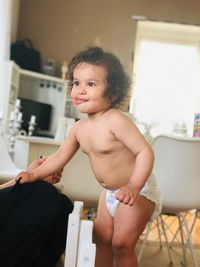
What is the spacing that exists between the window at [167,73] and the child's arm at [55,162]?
3568 millimetres

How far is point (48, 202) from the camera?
2.16 ft

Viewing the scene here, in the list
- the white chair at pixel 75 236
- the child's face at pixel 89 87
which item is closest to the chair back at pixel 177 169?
the child's face at pixel 89 87

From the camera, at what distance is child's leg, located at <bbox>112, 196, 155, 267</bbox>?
3.10 ft

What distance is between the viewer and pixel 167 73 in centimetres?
465

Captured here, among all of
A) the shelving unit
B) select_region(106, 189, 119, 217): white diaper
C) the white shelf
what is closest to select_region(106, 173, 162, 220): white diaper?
select_region(106, 189, 119, 217): white diaper

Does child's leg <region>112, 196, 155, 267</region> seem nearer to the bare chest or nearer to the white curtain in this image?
the bare chest

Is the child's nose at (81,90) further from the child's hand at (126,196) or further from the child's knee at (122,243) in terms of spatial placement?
the child's knee at (122,243)

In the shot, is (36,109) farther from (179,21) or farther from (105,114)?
(105,114)

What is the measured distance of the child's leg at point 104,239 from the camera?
97cm

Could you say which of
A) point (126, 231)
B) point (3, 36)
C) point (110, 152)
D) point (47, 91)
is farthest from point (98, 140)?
point (47, 91)

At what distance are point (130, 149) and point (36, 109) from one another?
366 centimetres

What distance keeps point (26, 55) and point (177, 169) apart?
3200 millimetres

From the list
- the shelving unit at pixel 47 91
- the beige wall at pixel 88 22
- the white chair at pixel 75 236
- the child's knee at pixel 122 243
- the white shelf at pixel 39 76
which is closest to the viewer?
the white chair at pixel 75 236

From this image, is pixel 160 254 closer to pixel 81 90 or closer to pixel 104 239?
pixel 104 239
